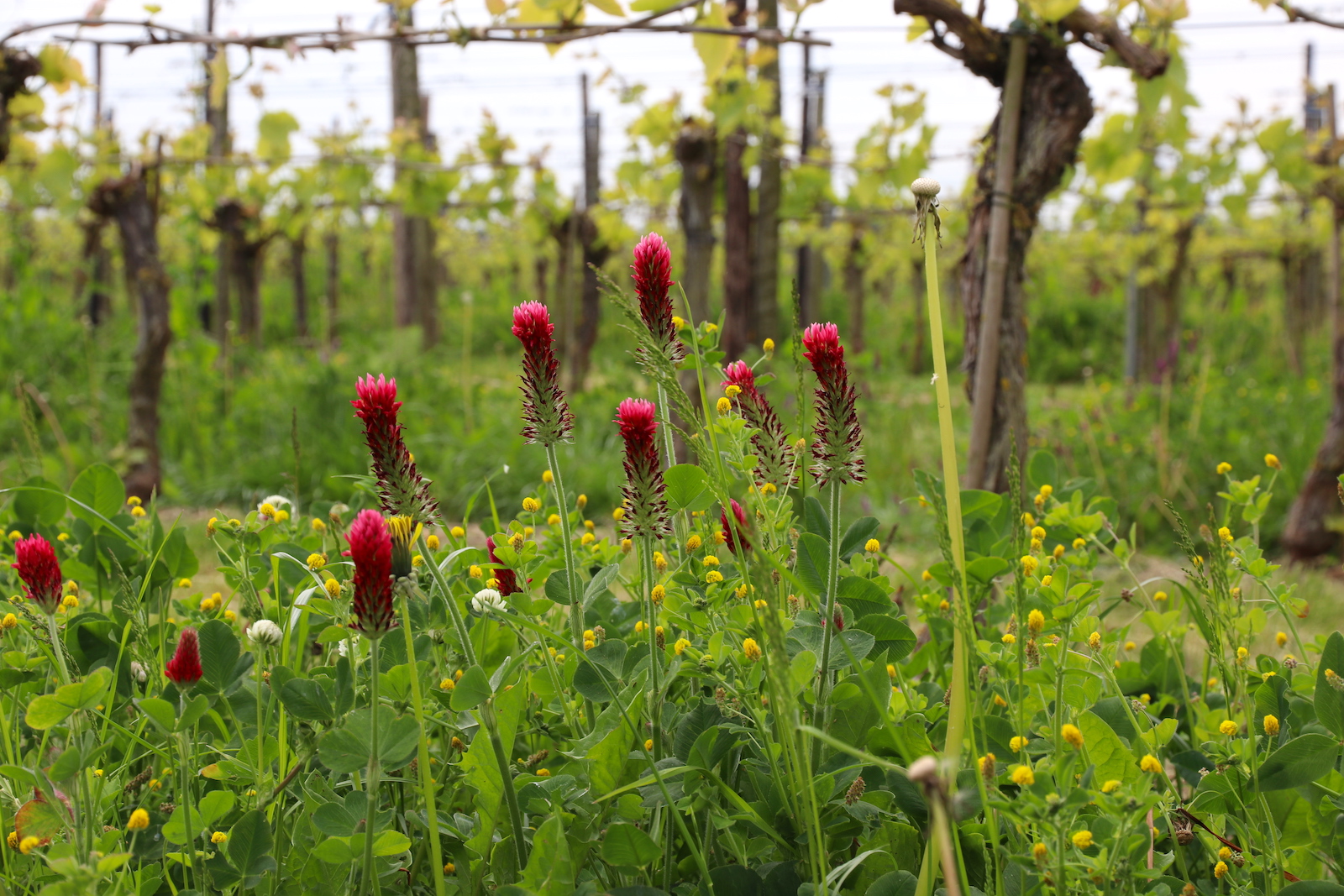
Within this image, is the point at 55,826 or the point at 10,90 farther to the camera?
the point at 10,90

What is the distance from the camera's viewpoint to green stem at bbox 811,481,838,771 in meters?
0.88

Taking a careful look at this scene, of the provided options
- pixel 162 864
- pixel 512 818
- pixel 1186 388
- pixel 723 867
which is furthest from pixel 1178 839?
pixel 1186 388

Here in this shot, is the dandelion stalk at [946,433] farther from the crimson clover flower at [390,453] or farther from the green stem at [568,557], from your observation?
the crimson clover flower at [390,453]

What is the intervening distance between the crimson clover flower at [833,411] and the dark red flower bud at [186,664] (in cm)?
67

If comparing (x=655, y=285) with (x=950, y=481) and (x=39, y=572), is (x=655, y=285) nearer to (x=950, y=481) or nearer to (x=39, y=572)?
(x=950, y=481)

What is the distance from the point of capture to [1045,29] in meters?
2.02

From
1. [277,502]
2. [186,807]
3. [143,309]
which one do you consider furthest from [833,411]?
[143,309]

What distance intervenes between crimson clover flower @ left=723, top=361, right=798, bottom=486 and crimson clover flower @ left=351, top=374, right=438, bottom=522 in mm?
355

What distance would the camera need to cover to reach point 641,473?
92cm

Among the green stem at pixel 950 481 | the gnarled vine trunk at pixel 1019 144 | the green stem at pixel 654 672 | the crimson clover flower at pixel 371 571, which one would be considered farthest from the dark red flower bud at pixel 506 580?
the gnarled vine trunk at pixel 1019 144

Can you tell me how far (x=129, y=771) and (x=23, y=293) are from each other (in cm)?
830

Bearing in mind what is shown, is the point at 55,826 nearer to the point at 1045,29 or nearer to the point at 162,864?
the point at 162,864

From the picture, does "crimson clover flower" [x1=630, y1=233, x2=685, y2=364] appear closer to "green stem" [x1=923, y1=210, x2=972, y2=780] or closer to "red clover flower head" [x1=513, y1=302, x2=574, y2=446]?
"red clover flower head" [x1=513, y1=302, x2=574, y2=446]

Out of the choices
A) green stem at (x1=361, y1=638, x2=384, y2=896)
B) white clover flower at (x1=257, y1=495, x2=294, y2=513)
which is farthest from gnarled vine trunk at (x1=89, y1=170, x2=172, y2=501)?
green stem at (x1=361, y1=638, x2=384, y2=896)
